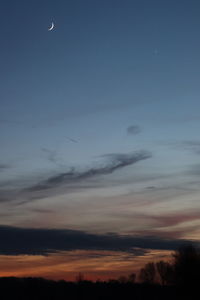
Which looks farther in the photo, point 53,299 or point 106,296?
point 106,296

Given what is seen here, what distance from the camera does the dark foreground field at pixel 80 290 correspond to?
359 feet

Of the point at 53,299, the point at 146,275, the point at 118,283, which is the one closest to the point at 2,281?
the point at 53,299

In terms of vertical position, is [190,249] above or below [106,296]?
above

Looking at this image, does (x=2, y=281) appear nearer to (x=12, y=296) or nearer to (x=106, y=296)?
(x=12, y=296)

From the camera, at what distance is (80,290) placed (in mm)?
120312

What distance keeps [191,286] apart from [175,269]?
20.9 feet

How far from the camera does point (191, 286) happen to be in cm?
11062

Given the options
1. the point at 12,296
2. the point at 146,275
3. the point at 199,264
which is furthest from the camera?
the point at 146,275

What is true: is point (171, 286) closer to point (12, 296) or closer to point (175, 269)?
point (175, 269)

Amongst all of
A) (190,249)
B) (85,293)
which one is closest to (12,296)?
(85,293)

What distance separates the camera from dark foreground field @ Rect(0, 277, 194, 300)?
109375mm

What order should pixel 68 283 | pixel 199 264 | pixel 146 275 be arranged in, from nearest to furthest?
1. pixel 199 264
2. pixel 68 283
3. pixel 146 275

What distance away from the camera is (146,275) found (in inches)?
6358

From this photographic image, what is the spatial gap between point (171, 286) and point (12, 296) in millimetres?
30644
